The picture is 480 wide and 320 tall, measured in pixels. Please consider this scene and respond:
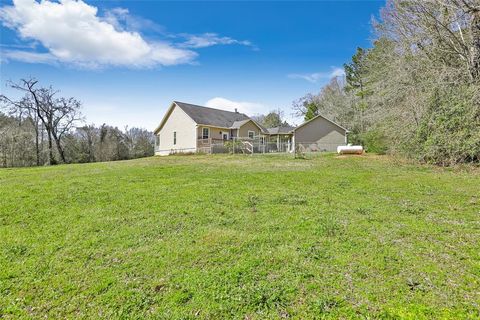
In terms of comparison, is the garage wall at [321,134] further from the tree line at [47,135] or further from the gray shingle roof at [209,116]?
the tree line at [47,135]

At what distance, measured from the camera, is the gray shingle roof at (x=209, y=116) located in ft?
79.8

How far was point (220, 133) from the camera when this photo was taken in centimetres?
2578

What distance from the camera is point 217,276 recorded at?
126 inches

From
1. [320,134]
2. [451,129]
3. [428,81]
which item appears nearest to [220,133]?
[320,134]

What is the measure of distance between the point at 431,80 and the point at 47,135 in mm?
37055

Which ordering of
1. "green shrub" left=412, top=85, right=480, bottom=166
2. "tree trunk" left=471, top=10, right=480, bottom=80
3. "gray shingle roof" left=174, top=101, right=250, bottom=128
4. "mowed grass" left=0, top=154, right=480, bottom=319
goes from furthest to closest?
"gray shingle roof" left=174, top=101, right=250, bottom=128, "tree trunk" left=471, top=10, right=480, bottom=80, "green shrub" left=412, top=85, right=480, bottom=166, "mowed grass" left=0, top=154, right=480, bottom=319

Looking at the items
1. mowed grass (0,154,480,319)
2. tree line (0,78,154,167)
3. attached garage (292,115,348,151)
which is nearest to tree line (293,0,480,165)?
mowed grass (0,154,480,319)

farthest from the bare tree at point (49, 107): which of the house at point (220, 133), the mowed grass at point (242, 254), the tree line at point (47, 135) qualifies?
the mowed grass at point (242, 254)

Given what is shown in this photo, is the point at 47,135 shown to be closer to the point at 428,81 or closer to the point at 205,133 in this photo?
the point at 205,133

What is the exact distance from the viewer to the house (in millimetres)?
23656

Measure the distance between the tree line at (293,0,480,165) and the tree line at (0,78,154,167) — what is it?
32174 millimetres

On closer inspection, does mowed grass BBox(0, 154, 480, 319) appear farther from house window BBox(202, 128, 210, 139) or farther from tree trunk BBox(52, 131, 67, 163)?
tree trunk BBox(52, 131, 67, 163)

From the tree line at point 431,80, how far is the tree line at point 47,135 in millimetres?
32174

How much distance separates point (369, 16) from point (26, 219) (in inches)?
788
